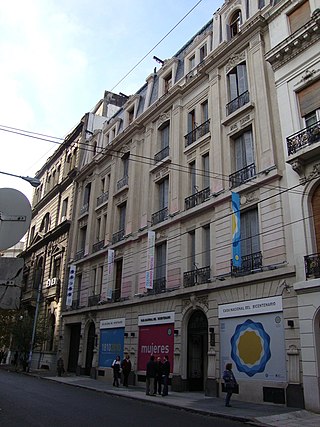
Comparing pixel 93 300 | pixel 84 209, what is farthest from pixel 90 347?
pixel 84 209

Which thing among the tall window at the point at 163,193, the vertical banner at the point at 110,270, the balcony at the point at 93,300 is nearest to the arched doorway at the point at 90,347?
the balcony at the point at 93,300

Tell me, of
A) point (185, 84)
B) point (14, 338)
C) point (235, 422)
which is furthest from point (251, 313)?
point (14, 338)

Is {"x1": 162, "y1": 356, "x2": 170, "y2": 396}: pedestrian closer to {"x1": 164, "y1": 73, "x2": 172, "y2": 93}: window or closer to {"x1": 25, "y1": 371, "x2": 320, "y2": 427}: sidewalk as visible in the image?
{"x1": 25, "y1": 371, "x2": 320, "y2": 427}: sidewalk

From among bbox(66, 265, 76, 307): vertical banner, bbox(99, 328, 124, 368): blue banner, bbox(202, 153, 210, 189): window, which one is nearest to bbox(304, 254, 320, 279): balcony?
bbox(202, 153, 210, 189): window

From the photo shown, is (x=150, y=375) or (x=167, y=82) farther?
(x=167, y=82)

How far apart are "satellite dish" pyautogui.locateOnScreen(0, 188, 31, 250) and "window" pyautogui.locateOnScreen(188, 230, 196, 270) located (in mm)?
15673

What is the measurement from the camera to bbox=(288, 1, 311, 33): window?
17.0 m

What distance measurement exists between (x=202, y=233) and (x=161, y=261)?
12.6ft

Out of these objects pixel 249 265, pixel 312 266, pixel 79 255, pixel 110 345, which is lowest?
pixel 110 345

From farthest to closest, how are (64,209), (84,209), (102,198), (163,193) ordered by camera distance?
(64,209)
(84,209)
(102,198)
(163,193)

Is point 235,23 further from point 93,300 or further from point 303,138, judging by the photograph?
point 93,300

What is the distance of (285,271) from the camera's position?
47.8ft

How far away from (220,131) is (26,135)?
443 inches

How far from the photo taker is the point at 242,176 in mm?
18109
